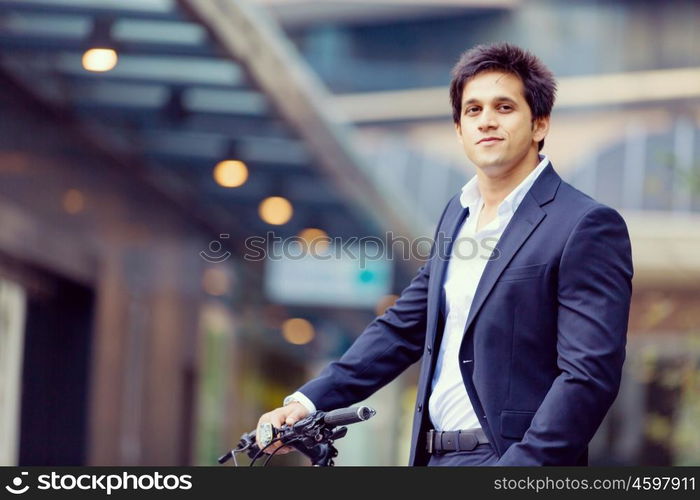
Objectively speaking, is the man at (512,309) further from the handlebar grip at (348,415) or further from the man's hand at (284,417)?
the handlebar grip at (348,415)

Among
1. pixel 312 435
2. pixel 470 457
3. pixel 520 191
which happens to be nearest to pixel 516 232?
pixel 520 191

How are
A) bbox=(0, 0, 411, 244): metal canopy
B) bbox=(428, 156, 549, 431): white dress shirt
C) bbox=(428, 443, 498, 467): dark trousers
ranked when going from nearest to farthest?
bbox=(428, 443, 498, 467): dark trousers
bbox=(428, 156, 549, 431): white dress shirt
bbox=(0, 0, 411, 244): metal canopy

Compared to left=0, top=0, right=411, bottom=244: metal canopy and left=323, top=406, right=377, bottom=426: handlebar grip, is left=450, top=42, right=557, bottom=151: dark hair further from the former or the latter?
left=0, top=0, right=411, bottom=244: metal canopy

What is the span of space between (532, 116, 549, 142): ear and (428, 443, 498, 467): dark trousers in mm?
641

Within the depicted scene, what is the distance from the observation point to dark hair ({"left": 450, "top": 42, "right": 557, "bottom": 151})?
2.86 m

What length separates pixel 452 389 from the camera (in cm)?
285

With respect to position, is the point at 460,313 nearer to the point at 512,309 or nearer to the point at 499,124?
the point at 512,309

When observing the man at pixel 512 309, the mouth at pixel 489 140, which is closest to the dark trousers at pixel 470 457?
the man at pixel 512 309

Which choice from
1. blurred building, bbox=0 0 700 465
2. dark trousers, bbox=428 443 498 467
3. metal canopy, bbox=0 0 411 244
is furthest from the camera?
blurred building, bbox=0 0 700 465

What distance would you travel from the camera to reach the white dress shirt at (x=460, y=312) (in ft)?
9.32

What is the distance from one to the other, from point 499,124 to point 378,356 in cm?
59

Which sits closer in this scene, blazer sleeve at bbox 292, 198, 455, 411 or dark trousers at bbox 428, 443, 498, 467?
dark trousers at bbox 428, 443, 498, 467

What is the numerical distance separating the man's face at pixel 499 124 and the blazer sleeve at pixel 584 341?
0.76 feet

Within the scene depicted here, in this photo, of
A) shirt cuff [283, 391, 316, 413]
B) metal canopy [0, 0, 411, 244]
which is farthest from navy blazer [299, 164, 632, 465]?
metal canopy [0, 0, 411, 244]
